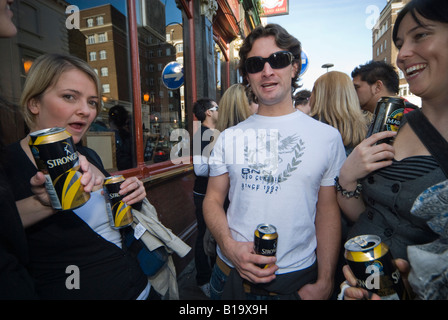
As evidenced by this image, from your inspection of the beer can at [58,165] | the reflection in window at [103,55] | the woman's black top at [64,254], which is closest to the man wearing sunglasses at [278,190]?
the woman's black top at [64,254]

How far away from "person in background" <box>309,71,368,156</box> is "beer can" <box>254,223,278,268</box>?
1456 millimetres

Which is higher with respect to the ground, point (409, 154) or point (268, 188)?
point (409, 154)

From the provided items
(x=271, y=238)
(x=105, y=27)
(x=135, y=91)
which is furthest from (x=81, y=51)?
(x=271, y=238)

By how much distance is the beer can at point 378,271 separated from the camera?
2.82 feet

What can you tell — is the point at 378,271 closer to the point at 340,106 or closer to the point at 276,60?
the point at 276,60

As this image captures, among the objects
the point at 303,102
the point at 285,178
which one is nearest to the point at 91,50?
the point at 285,178

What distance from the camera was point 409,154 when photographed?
1.08 meters

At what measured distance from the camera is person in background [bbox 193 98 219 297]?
282cm

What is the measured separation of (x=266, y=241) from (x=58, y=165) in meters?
0.95

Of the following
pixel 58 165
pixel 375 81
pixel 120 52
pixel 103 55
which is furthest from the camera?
pixel 120 52

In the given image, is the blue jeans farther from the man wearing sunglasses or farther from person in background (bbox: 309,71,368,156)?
person in background (bbox: 309,71,368,156)

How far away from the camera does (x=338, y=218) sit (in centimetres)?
142

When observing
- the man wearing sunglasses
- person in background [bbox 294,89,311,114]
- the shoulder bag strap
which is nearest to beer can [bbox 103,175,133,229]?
the man wearing sunglasses

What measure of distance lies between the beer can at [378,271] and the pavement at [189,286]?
257 centimetres
